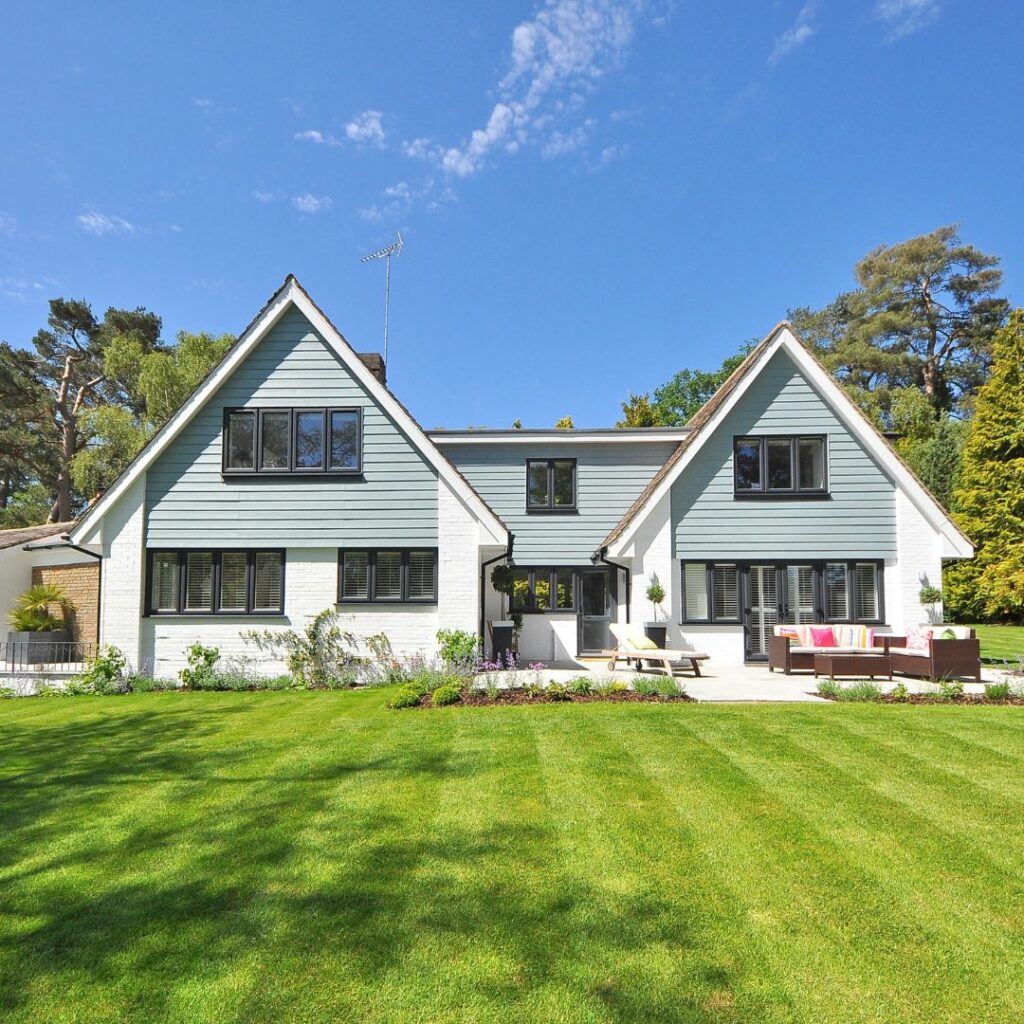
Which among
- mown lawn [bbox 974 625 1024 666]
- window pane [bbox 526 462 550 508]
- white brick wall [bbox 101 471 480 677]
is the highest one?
window pane [bbox 526 462 550 508]

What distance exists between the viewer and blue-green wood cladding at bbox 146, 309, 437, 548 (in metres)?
13.7

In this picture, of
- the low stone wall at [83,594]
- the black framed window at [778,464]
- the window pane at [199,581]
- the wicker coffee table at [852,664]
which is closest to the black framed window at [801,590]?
the black framed window at [778,464]

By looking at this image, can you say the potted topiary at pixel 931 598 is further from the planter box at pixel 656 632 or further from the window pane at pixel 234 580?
the window pane at pixel 234 580

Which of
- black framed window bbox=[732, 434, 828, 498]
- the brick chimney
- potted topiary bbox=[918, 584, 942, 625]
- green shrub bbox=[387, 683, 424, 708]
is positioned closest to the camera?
green shrub bbox=[387, 683, 424, 708]

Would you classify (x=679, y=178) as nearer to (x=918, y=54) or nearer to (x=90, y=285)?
(x=918, y=54)

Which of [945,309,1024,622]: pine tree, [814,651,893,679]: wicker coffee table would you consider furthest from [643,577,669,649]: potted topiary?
[945,309,1024,622]: pine tree

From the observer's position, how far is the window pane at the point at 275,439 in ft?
45.7

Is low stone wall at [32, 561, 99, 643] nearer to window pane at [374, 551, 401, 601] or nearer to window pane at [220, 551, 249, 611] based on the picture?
window pane at [220, 551, 249, 611]

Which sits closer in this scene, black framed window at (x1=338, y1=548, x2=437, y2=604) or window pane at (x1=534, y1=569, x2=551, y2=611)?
black framed window at (x1=338, y1=548, x2=437, y2=604)

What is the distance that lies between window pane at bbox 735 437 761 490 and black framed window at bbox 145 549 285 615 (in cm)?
1149

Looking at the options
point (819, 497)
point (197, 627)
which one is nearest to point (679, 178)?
point (819, 497)

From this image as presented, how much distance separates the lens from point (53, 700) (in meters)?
11.8

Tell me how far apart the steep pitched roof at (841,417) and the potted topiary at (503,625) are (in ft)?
9.01

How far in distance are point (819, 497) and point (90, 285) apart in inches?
1638
